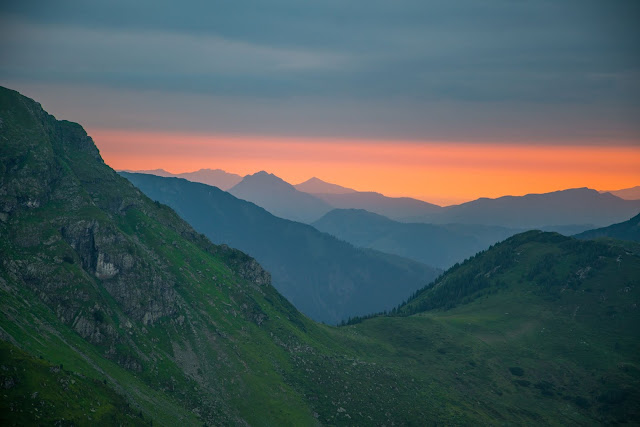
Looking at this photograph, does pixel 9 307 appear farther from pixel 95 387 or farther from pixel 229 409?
pixel 229 409

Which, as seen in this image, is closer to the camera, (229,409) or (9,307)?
(9,307)

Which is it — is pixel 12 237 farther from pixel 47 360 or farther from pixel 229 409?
pixel 229 409

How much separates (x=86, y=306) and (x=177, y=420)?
48734 mm

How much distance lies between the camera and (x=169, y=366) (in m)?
196

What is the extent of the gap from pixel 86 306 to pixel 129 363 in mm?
23104

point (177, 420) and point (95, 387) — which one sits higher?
point (95, 387)

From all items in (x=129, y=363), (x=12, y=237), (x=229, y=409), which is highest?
(x=12, y=237)

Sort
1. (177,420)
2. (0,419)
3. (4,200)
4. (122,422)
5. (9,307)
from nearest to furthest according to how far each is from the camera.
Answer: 1. (0,419)
2. (122,422)
3. (9,307)
4. (177,420)
5. (4,200)

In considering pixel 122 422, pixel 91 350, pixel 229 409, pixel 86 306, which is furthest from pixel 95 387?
pixel 229 409

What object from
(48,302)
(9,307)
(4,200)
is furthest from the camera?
(4,200)

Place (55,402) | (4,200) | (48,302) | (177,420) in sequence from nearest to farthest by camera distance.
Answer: (55,402), (177,420), (48,302), (4,200)

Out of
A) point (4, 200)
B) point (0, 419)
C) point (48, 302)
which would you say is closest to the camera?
point (0, 419)

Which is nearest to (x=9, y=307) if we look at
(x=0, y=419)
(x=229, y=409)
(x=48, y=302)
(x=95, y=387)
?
(x=48, y=302)

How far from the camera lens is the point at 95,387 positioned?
484 feet
